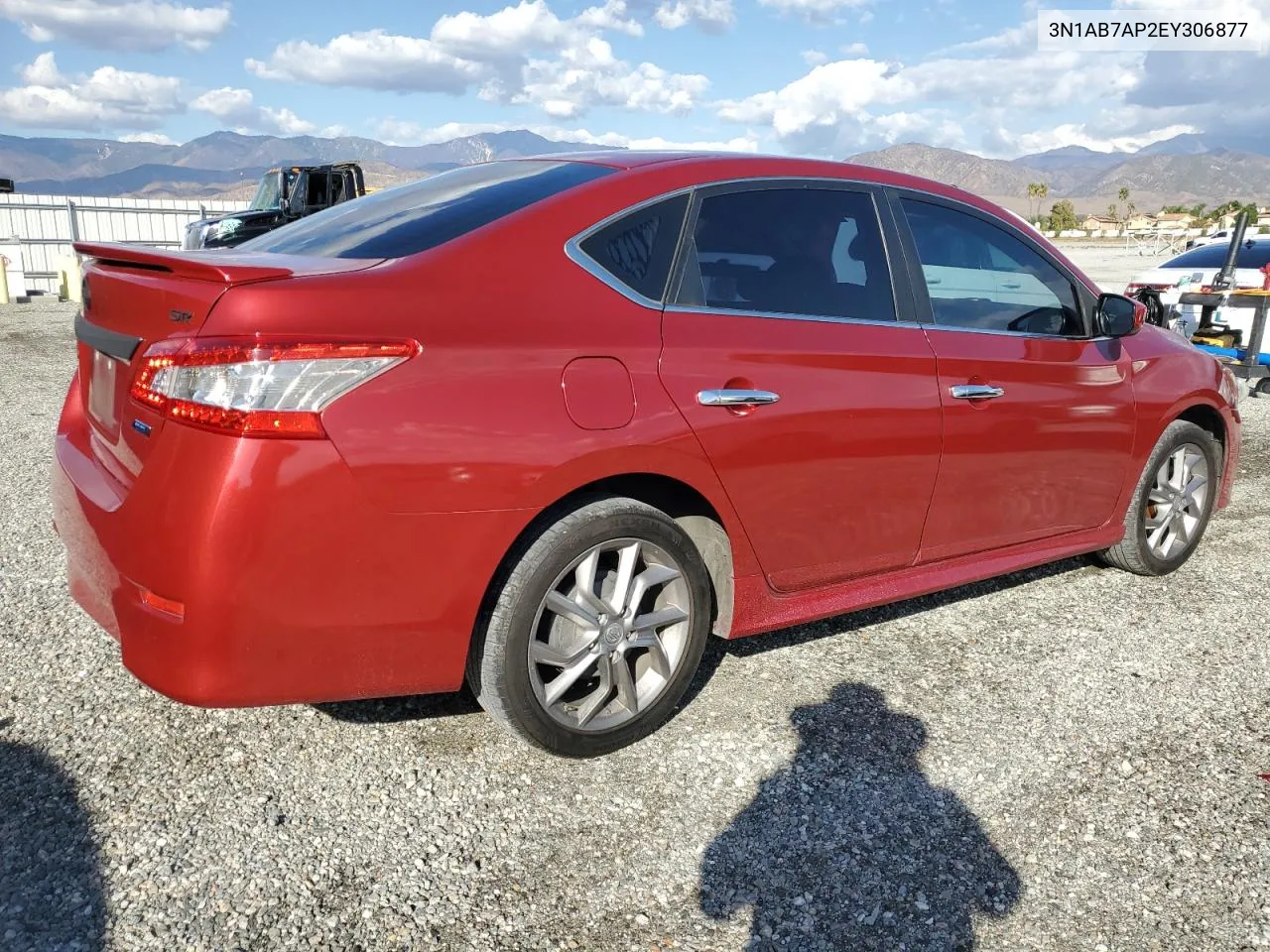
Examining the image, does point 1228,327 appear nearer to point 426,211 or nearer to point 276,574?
point 426,211

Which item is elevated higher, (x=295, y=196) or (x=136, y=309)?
(x=295, y=196)

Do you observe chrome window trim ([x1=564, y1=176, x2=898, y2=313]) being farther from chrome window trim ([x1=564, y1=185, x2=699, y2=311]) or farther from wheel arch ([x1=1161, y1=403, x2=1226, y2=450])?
wheel arch ([x1=1161, y1=403, x2=1226, y2=450])

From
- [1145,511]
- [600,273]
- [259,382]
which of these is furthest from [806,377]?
[1145,511]

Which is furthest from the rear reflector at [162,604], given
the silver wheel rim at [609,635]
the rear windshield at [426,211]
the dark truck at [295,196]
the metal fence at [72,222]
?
the metal fence at [72,222]

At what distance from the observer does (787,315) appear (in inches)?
121

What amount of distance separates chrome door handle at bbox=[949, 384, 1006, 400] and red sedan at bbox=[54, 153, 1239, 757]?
0.01 m

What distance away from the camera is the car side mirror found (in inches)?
159

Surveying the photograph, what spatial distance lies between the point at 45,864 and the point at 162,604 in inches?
26.3

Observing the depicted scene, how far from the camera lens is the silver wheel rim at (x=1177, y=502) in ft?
14.8

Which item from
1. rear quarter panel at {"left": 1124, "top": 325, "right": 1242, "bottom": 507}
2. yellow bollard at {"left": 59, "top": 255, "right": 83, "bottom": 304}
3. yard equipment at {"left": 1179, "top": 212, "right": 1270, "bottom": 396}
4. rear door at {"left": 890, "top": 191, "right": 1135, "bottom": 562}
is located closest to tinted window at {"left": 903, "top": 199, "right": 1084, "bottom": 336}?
rear door at {"left": 890, "top": 191, "right": 1135, "bottom": 562}

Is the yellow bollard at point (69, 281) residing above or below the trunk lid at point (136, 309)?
below

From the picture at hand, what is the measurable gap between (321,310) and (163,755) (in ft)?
4.70

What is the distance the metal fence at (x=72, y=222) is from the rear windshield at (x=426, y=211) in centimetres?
2134

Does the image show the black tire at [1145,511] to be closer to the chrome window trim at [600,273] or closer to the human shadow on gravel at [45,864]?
the chrome window trim at [600,273]
